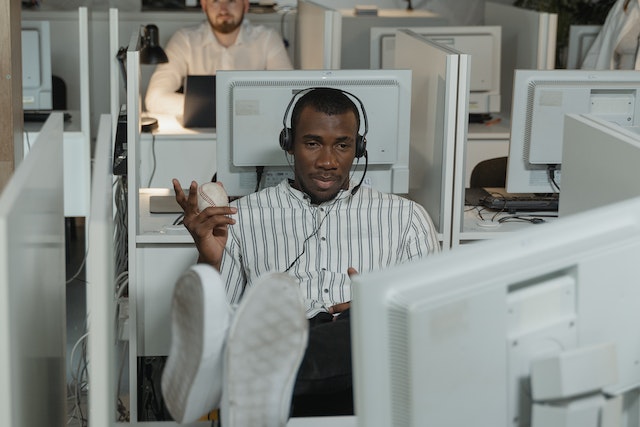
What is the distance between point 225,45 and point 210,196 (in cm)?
263

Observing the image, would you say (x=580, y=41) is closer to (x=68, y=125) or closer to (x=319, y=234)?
(x=68, y=125)

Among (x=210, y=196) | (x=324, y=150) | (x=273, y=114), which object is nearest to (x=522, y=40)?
(x=273, y=114)

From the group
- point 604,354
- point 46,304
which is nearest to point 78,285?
point 46,304

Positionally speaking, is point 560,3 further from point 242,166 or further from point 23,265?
point 23,265

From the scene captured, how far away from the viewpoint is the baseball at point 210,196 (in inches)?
84.5

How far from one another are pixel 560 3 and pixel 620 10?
1.25m

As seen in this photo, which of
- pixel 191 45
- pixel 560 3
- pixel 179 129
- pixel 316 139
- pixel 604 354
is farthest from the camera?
pixel 560 3

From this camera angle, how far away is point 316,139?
2219 millimetres

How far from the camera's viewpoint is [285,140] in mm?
2316

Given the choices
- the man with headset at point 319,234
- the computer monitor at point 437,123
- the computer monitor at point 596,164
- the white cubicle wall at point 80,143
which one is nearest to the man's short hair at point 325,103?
the man with headset at point 319,234

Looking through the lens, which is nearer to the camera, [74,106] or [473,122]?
[473,122]

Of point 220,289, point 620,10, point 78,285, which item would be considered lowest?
point 78,285

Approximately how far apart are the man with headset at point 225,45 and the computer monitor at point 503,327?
359 centimetres

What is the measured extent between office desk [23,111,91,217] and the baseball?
1.63 metres
